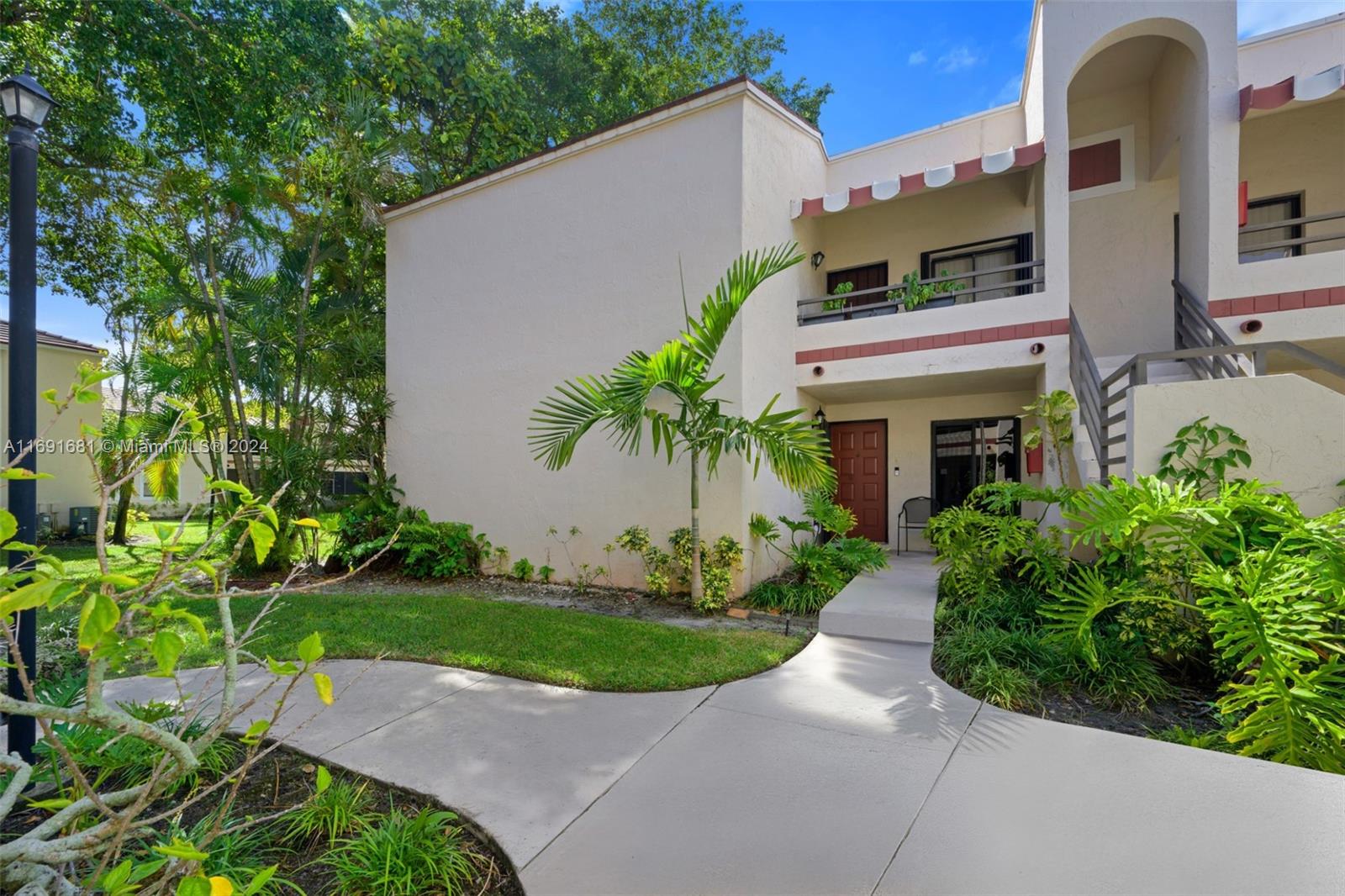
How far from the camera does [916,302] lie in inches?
299

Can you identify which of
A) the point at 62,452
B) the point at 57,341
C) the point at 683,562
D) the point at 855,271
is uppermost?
the point at 855,271

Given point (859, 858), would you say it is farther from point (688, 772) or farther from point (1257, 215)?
point (1257, 215)

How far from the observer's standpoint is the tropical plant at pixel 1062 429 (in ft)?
21.6

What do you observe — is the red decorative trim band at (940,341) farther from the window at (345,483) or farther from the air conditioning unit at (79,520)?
the air conditioning unit at (79,520)

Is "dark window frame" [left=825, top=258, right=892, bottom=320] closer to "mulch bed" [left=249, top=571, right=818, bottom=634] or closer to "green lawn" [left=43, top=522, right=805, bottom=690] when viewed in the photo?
"mulch bed" [left=249, top=571, right=818, bottom=634]

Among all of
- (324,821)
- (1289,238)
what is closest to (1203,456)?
(1289,238)

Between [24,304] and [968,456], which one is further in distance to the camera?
[968,456]

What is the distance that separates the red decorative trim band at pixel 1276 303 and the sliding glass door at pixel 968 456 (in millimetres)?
2771

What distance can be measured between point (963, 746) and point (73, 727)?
15.7 feet

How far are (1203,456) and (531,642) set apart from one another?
6157mm

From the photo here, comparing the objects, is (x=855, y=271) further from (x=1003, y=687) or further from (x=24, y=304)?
(x=24, y=304)

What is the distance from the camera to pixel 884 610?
5246mm

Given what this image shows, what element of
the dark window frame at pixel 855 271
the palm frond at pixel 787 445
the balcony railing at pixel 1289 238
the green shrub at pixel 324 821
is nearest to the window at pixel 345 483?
the palm frond at pixel 787 445

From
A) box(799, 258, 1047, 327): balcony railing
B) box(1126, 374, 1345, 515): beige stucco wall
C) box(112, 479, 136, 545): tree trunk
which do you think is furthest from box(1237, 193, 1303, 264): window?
box(112, 479, 136, 545): tree trunk
